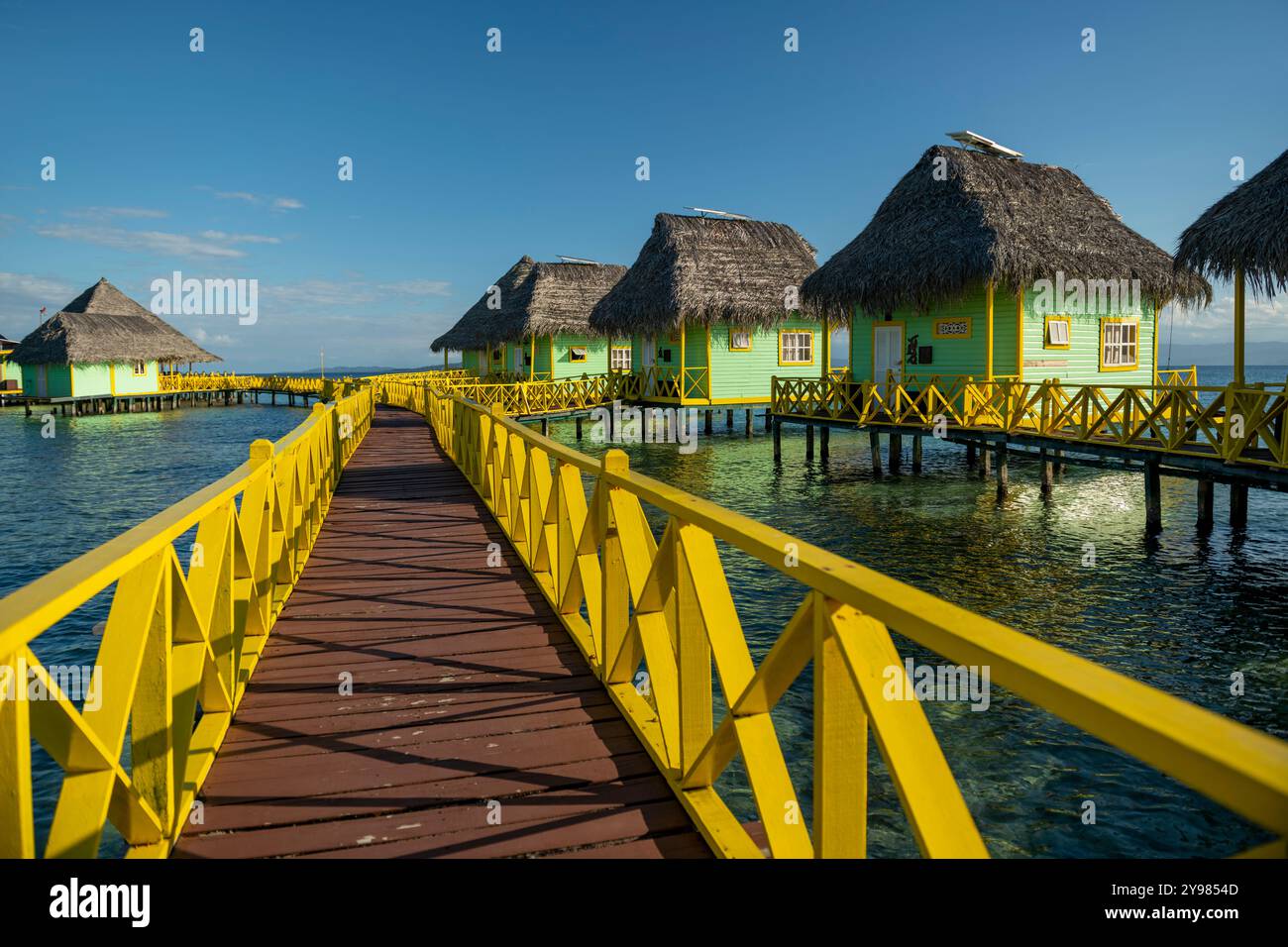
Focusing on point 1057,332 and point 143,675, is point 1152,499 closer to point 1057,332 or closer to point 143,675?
point 1057,332

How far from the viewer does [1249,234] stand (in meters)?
11.4

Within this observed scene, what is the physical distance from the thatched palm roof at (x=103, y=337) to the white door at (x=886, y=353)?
41280 millimetres

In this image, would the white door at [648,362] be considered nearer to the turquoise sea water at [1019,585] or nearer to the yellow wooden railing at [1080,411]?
the turquoise sea water at [1019,585]

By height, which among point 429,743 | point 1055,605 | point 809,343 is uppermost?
point 809,343

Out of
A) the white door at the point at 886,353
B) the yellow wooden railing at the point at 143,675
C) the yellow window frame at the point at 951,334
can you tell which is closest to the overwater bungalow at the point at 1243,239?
the yellow window frame at the point at 951,334

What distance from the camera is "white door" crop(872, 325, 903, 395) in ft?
61.3

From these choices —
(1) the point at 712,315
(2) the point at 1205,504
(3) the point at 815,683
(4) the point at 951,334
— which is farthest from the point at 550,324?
(3) the point at 815,683

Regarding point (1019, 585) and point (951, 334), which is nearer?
point (1019, 585)

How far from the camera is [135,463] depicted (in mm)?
24766

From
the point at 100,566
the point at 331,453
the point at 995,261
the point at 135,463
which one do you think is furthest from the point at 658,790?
the point at 135,463

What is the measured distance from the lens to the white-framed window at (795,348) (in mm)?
26391

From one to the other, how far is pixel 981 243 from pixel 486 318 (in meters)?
27.0

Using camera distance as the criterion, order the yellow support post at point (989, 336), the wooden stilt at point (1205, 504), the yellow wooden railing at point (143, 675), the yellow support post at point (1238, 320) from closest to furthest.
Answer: the yellow wooden railing at point (143, 675), the yellow support post at point (1238, 320), the wooden stilt at point (1205, 504), the yellow support post at point (989, 336)
